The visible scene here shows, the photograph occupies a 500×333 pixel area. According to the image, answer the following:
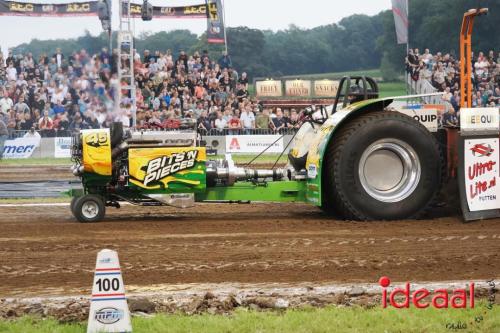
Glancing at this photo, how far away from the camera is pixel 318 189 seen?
32.0 ft

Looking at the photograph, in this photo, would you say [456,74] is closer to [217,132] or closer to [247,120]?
[247,120]

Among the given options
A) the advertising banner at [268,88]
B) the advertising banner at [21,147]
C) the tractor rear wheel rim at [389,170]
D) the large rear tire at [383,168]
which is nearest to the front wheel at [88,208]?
the large rear tire at [383,168]

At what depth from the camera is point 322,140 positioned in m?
9.86

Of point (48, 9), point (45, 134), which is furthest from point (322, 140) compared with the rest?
point (48, 9)

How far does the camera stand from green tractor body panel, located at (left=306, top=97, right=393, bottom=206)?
9.77 m

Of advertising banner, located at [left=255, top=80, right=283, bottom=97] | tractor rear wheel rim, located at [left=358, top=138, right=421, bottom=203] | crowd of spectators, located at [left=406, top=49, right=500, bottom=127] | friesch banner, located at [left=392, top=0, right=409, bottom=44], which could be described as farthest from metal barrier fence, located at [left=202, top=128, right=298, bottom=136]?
tractor rear wheel rim, located at [left=358, top=138, right=421, bottom=203]

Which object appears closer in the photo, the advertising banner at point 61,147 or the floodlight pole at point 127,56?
the floodlight pole at point 127,56

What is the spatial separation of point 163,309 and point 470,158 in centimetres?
499

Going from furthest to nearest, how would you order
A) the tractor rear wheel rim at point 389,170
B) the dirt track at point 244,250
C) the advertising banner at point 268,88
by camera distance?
the advertising banner at point 268,88 → the tractor rear wheel rim at point 389,170 → the dirt track at point 244,250

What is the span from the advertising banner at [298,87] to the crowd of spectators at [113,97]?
188 inches

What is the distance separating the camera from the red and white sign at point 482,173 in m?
9.74

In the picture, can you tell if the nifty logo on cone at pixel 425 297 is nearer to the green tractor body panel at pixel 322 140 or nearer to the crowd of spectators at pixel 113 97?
the green tractor body panel at pixel 322 140

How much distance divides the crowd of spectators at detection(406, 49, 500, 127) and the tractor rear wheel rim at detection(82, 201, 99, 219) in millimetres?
13653

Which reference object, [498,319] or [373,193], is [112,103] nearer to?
[373,193]
